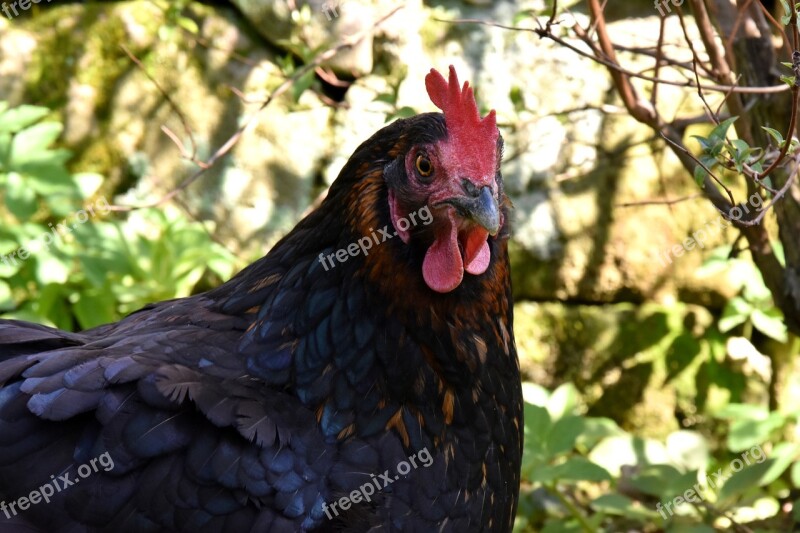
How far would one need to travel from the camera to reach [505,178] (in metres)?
4.94

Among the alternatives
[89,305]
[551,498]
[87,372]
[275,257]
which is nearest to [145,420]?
[87,372]

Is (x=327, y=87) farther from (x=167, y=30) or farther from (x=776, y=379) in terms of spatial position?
(x=776, y=379)

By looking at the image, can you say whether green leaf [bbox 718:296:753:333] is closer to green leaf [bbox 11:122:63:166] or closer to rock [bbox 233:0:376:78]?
rock [bbox 233:0:376:78]

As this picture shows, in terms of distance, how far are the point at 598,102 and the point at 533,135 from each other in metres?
0.39

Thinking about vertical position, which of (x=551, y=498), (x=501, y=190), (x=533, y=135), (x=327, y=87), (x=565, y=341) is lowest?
(x=551, y=498)

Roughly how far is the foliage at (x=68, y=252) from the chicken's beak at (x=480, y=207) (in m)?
2.18

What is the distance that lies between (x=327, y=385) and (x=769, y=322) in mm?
2752

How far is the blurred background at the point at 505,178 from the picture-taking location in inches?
174

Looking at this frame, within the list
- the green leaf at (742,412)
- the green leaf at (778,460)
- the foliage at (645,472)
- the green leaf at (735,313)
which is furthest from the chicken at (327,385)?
the green leaf at (735,313)

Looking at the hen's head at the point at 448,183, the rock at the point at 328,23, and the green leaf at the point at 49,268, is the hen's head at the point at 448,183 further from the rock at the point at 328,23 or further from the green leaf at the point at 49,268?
the rock at the point at 328,23

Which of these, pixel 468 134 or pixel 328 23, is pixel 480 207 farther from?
pixel 328 23

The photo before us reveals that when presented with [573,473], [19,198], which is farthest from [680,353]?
[19,198]

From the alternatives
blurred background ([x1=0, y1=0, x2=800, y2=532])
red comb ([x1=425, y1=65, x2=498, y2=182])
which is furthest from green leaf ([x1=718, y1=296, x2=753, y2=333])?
red comb ([x1=425, y1=65, x2=498, y2=182])

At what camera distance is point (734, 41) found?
3.24 meters
